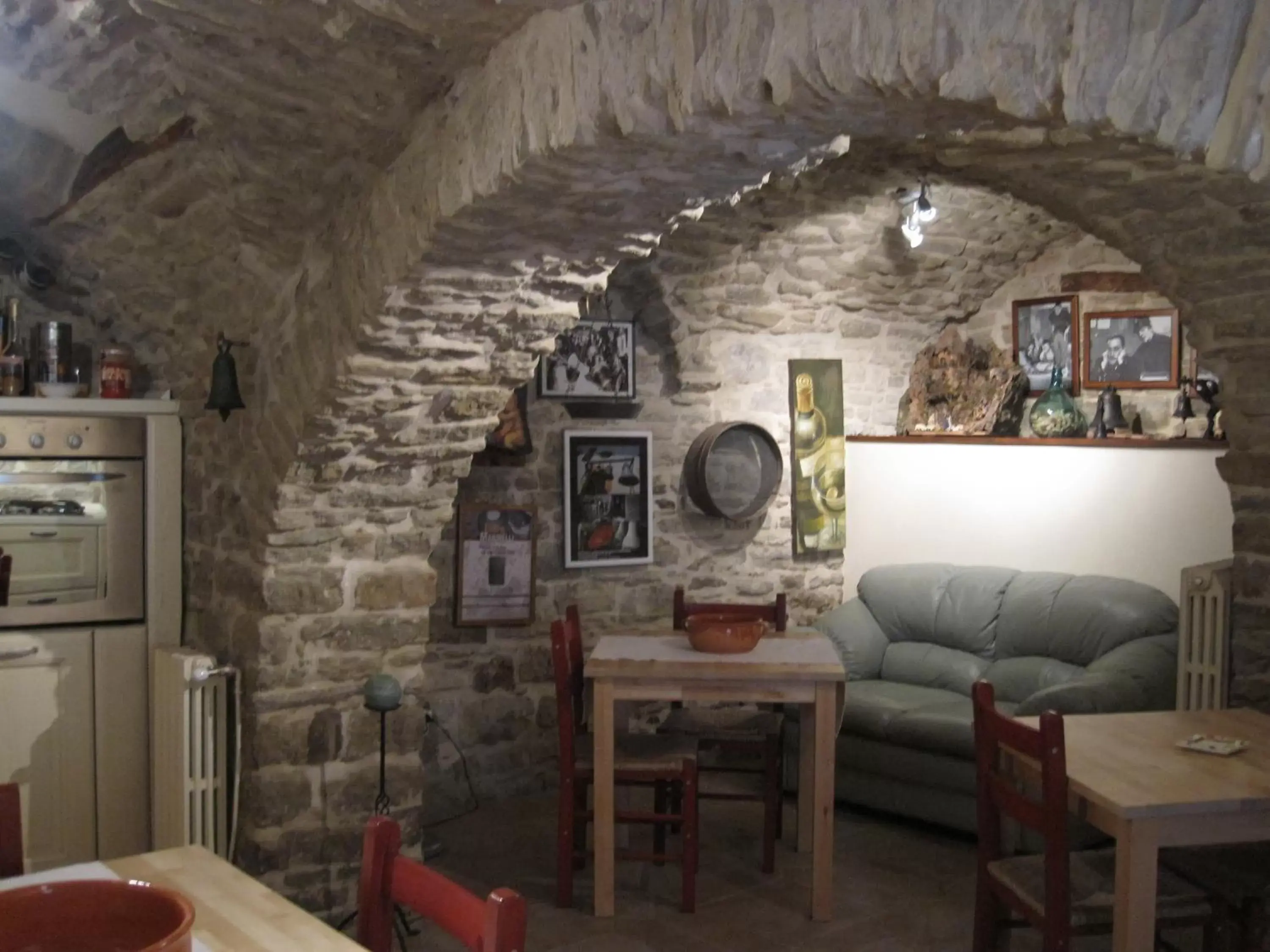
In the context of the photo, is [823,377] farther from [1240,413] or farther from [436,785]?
[436,785]

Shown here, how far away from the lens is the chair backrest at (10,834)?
229 cm

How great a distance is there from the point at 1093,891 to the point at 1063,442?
9.47 feet

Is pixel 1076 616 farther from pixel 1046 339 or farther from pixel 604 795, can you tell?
pixel 604 795

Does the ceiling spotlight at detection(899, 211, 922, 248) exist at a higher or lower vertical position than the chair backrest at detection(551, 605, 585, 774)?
higher

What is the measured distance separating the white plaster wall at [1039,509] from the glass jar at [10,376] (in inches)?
154

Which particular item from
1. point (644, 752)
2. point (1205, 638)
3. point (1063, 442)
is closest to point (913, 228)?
point (1063, 442)

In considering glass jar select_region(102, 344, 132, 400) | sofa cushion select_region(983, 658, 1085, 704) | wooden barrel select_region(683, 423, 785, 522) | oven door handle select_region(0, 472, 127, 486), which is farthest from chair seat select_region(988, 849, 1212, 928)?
glass jar select_region(102, 344, 132, 400)

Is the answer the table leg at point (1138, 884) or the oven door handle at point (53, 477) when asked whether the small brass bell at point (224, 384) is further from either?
the table leg at point (1138, 884)

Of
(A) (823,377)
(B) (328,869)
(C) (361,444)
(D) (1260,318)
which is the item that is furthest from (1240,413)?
(B) (328,869)

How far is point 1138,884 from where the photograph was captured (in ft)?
9.20

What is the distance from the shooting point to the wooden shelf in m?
4.98

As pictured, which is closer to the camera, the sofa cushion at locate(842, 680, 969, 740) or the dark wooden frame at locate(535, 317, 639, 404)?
the sofa cushion at locate(842, 680, 969, 740)

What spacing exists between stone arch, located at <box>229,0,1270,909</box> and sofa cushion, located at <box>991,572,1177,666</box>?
660mm

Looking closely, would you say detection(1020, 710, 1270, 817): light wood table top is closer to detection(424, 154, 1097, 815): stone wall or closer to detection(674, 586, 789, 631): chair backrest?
detection(674, 586, 789, 631): chair backrest
